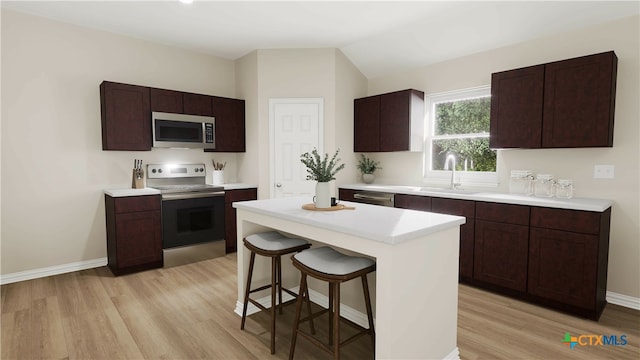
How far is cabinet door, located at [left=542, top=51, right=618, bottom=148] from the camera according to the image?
2.75m

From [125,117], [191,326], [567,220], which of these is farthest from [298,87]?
[567,220]

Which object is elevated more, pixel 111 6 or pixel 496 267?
pixel 111 6

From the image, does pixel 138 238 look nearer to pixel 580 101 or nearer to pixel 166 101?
Answer: pixel 166 101

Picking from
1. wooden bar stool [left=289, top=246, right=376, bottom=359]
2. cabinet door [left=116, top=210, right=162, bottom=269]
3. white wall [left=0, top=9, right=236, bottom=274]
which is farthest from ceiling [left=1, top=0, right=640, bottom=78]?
wooden bar stool [left=289, top=246, right=376, bottom=359]

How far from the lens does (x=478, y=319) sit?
8.79 ft

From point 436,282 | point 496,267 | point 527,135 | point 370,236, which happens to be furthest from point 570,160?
point 370,236

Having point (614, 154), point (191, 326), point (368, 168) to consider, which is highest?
point (614, 154)

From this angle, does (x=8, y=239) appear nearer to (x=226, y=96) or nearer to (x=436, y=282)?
(x=226, y=96)

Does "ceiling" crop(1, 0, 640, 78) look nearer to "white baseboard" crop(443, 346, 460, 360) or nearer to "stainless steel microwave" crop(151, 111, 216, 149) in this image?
"stainless steel microwave" crop(151, 111, 216, 149)

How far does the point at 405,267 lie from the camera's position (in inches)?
67.4

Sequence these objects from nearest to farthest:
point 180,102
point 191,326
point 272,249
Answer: point 272,249, point 191,326, point 180,102

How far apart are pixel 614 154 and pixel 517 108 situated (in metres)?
0.86

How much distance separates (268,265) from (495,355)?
1.76 meters

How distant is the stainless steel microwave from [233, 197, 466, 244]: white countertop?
210 cm
